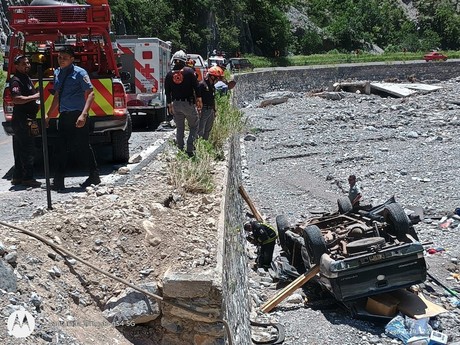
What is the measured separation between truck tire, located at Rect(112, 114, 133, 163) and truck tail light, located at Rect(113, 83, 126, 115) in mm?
387

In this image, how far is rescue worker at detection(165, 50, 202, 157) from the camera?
971 cm

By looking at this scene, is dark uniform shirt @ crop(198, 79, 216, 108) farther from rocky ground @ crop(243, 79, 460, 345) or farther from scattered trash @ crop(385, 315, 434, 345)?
scattered trash @ crop(385, 315, 434, 345)

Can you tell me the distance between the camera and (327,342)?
7828mm

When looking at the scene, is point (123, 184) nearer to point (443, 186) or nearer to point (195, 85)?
point (195, 85)

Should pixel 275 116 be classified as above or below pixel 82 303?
below

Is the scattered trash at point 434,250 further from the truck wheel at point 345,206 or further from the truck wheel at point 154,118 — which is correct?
the truck wheel at point 154,118

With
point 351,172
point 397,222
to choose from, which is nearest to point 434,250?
point 397,222

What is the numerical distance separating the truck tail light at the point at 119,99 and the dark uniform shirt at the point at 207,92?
1156 millimetres

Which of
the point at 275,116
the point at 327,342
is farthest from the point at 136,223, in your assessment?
the point at 275,116

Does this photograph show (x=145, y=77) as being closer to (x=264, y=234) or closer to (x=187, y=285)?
(x=264, y=234)

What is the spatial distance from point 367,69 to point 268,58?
35.1 ft

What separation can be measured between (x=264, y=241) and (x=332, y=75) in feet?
130

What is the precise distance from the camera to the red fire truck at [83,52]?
390 inches

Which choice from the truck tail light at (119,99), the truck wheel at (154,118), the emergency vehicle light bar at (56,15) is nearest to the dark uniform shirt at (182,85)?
the truck tail light at (119,99)
